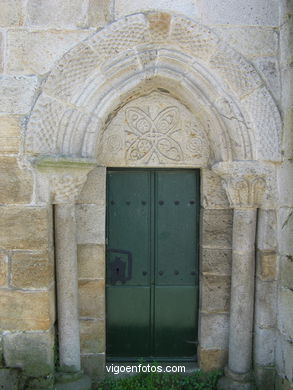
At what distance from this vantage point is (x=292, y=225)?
8.10 feet

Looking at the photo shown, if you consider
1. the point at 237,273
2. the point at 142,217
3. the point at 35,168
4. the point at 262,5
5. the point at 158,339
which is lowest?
the point at 158,339

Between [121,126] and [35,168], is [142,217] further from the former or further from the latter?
[35,168]

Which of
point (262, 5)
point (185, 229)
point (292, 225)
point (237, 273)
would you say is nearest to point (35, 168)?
point (185, 229)

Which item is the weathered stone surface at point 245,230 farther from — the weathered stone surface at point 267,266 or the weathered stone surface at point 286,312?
the weathered stone surface at point 286,312

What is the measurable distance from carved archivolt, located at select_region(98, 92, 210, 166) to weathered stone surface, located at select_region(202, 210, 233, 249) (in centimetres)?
44

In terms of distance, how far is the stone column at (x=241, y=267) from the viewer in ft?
8.41

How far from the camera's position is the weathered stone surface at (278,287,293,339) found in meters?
2.53

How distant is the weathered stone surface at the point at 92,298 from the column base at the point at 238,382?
3.69 feet

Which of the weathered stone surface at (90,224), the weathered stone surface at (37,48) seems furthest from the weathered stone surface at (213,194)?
the weathered stone surface at (37,48)

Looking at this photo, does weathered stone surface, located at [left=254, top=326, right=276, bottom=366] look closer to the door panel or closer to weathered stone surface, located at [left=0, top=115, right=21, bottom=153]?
the door panel

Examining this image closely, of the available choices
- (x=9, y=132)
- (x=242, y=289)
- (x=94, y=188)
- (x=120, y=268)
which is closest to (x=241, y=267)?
(x=242, y=289)

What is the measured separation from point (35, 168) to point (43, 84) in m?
0.60

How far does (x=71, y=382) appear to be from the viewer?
2.59m

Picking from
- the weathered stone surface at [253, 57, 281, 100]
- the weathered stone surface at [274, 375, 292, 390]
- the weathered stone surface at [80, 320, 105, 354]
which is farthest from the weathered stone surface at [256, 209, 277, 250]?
the weathered stone surface at [80, 320, 105, 354]
